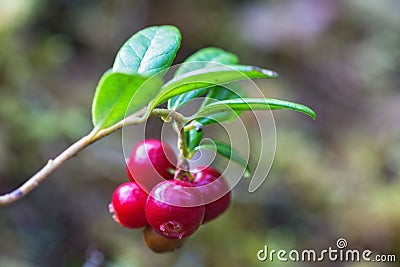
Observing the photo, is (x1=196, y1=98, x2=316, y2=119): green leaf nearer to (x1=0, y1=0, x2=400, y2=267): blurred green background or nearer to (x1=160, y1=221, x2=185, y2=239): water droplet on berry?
(x1=160, y1=221, x2=185, y2=239): water droplet on berry

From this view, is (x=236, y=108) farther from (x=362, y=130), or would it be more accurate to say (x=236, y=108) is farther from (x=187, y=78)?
(x=362, y=130)

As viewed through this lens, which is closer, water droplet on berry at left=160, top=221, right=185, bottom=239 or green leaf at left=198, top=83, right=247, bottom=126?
water droplet on berry at left=160, top=221, right=185, bottom=239

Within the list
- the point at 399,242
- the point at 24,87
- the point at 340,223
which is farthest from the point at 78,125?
the point at 399,242

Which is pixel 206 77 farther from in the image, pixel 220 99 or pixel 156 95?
pixel 220 99

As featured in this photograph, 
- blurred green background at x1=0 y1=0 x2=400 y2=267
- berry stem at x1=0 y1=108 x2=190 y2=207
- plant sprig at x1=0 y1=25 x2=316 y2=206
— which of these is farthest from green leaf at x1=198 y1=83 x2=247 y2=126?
blurred green background at x1=0 y1=0 x2=400 y2=267

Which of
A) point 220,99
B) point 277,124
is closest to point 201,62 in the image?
point 220,99

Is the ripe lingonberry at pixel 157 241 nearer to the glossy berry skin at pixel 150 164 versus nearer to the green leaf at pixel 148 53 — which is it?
the glossy berry skin at pixel 150 164
